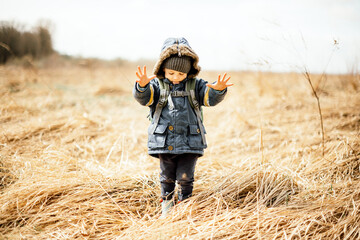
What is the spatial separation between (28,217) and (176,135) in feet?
4.21

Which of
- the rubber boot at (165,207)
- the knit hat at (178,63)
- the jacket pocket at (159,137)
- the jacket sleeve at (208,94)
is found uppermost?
the knit hat at (178,63)

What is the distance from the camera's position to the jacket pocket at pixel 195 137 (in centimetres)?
181

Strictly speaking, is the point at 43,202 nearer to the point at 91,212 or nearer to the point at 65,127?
the point at 91,212

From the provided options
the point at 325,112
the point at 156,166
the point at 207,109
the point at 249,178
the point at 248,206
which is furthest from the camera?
the point at 207,109

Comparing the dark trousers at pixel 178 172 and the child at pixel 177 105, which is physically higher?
the child at pixel 177 105

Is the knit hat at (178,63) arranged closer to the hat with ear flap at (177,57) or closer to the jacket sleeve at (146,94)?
the hat with ear flap at (177,57)

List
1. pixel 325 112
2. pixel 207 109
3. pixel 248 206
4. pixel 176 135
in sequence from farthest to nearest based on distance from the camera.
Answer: pixel 207 109 < pixel 325 112 < pixel 248 206 < pixel 176 135

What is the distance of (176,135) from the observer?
1.81m

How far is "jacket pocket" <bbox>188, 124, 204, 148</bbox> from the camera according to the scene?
1.81 meters

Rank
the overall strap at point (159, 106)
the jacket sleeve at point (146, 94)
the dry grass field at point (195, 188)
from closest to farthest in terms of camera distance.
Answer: the dry grass field at point (195, 188) → the jacket sleeve at point (146, 94) → the overall strap at point (159, 106)

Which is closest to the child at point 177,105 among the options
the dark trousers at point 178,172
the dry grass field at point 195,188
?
the dark trousers at point 178,172

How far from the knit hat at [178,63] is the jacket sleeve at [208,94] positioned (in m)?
0.19

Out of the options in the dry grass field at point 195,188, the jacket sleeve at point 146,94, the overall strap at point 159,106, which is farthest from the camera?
the overall strap at point 159,106

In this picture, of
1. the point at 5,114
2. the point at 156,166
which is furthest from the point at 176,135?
the point at 5,114
